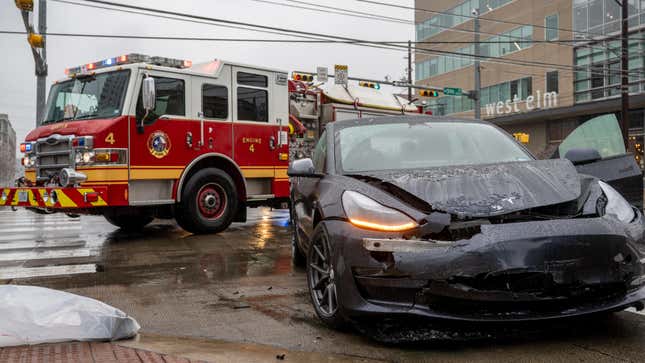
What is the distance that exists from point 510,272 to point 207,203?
A: 7178 mm

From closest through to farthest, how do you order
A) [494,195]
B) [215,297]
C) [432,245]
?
[432,245] < [494,195] < [215,297]

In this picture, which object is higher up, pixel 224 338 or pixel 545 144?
pixel 545 144

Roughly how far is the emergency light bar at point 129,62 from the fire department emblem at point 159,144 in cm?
123

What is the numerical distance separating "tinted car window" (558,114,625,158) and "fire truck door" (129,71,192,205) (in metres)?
5.81

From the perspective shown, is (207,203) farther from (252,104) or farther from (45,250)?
(45,250)

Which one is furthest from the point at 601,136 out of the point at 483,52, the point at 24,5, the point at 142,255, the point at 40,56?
the point at 483,52

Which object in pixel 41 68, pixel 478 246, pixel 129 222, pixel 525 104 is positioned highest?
pixel 525 104

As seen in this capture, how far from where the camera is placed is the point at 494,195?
11.6 feet

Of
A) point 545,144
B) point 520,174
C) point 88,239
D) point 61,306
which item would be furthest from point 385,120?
point 545,144

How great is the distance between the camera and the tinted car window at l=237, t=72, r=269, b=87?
10.3 meters

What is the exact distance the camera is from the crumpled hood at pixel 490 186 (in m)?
3.45

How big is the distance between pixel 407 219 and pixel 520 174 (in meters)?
0.96

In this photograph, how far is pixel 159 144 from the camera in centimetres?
912

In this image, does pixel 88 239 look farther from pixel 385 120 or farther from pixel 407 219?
pixel 407 219
